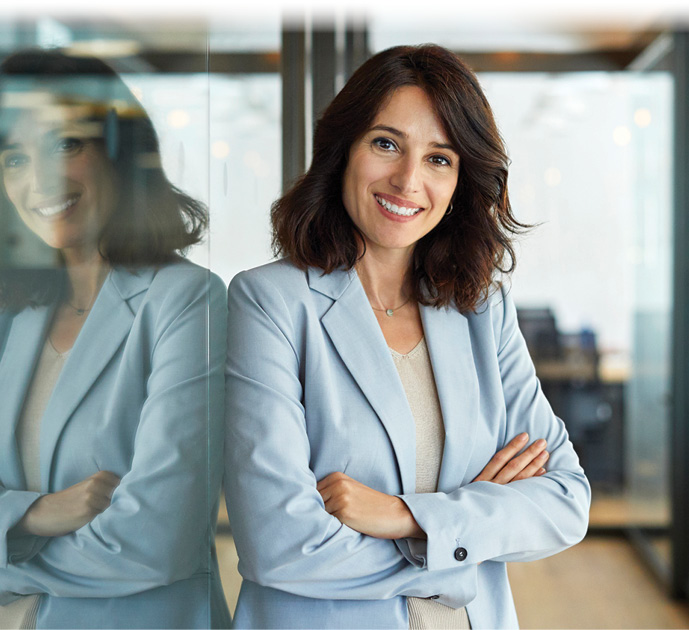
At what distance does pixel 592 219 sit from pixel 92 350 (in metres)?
3.64

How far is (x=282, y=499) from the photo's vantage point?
1069 millimetres

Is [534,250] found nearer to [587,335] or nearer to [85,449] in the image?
[587,335]

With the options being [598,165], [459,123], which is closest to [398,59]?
A: [459,123]

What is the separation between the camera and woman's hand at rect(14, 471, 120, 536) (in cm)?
96

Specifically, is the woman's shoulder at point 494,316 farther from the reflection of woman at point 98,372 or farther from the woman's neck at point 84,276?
the woman's neck at point 84,276

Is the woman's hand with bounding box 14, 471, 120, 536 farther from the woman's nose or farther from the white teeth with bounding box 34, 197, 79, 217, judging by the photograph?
the woman's nose

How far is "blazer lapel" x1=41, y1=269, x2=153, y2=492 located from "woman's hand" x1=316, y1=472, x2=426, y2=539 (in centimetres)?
40

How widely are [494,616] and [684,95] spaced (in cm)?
309

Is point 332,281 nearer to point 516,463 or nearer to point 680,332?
point 516,463

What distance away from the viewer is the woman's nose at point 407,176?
1207 millimetres

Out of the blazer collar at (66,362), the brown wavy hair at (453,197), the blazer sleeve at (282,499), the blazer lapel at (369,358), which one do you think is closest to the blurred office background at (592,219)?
the brown wavy hair at (453,197)

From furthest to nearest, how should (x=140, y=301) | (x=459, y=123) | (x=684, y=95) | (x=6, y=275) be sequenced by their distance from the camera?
1. (x=684, y=95)
2. (x=459, y=123)
3. (x=140, y=301)
4. (x=6, y=275)

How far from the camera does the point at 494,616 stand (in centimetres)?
126

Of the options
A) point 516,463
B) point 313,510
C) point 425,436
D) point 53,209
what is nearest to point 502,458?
point 516,463
